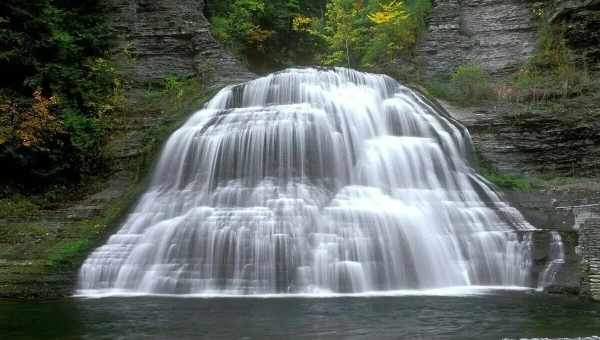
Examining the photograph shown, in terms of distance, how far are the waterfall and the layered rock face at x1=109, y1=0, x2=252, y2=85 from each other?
13.5 meters

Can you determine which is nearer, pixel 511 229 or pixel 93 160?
pixel 511 229

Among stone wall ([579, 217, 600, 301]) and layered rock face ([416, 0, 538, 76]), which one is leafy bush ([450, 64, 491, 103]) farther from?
stone wall ([579, 217, 600, 301])

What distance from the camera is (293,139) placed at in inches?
624

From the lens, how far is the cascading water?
12.1 meters

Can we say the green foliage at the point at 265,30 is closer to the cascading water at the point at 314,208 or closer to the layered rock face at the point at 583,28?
the cascading water at the point at 314,208

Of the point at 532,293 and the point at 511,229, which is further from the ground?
the point at 511,229

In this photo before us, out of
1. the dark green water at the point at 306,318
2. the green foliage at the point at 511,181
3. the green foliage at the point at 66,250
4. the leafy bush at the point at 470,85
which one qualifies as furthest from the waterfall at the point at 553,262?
the green foliage at the point at 66,250

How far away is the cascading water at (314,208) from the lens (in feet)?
39.7

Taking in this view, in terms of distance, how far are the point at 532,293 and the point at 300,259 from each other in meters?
4.59

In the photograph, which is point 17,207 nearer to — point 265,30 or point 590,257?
point 590,257

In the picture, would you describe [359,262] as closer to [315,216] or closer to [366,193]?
[315,216]

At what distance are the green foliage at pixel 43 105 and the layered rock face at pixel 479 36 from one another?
12.4 meters

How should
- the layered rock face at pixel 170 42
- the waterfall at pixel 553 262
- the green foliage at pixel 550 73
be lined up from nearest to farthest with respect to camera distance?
the waterfall at pixel 553 262 → the green foliage at pixel 550 73 → the layered rock face at pixel 170 42

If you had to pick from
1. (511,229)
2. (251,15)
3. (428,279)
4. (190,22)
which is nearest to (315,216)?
(428,279)
